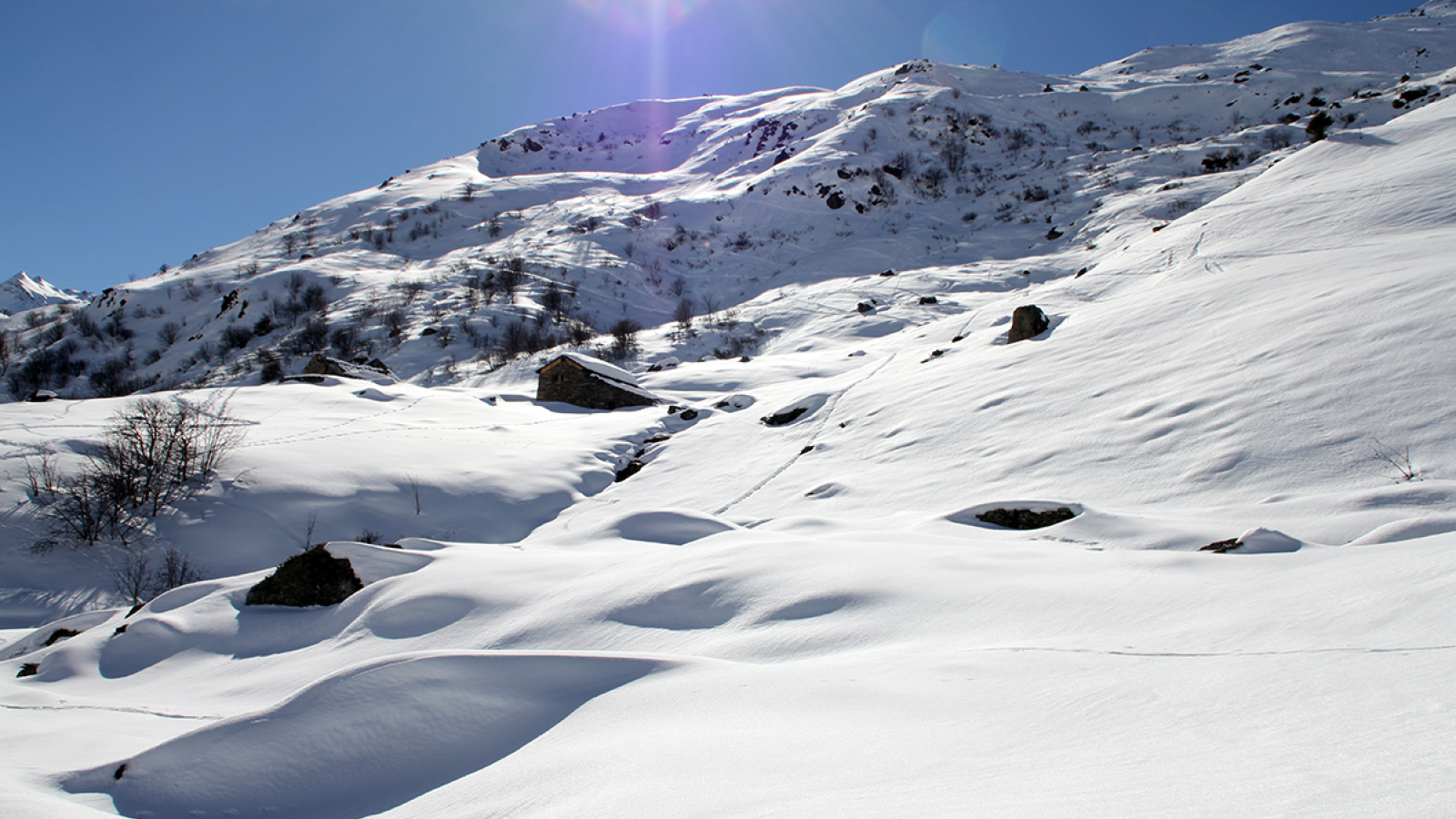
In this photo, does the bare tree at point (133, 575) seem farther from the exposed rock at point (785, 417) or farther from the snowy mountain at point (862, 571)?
the exposed rock at point (785, 417)

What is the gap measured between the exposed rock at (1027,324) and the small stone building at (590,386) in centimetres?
625

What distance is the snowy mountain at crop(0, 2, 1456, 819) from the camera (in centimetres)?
123

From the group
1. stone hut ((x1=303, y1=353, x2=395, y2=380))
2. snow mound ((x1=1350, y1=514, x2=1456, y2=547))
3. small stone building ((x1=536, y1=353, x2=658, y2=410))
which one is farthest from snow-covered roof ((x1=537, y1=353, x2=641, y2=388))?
snow mound ((x1=1350, y1=514, x2=1456, y2=547))

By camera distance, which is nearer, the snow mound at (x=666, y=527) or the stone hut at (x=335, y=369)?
the snow mound at (x=666, y=527)

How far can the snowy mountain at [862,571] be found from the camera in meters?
1.23

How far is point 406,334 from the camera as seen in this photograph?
18750 millimetres

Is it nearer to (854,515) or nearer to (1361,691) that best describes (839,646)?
(1361,691)

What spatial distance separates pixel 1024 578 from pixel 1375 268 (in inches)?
222

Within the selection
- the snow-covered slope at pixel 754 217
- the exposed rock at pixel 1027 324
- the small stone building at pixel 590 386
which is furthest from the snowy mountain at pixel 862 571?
the snow-covered slope at pixel 754 217

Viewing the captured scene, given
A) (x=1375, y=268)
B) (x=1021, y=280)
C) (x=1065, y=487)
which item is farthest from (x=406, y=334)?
(x=1375, y=268)

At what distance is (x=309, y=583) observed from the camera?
3.61 metres

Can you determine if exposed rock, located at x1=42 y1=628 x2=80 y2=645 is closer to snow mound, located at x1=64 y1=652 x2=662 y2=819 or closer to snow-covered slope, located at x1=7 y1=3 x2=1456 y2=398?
snow mound, located at x1=64 y1=652 x2=662 y2=819

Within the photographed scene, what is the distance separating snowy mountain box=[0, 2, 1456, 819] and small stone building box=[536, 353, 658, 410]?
28.7 inches

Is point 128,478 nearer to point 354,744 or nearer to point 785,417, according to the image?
point 354,744
